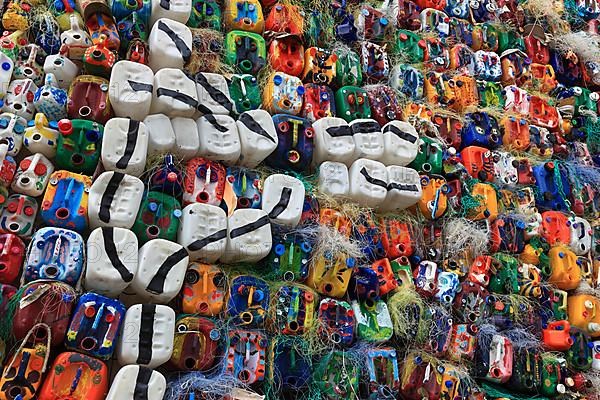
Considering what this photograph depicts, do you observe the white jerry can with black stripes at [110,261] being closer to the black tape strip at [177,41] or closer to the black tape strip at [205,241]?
the black tape strip at [205,241]

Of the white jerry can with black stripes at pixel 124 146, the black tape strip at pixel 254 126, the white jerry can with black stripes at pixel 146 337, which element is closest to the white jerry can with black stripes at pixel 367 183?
the black tape strip at pixel 254 126

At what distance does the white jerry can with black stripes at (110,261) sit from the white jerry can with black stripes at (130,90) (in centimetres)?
48

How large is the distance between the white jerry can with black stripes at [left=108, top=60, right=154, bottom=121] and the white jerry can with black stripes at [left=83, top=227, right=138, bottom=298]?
0.48 metres

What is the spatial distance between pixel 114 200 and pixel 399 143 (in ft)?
3.94

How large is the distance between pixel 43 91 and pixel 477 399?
1882 millimetres

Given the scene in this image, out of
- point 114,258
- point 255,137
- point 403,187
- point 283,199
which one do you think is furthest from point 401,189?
point 114,258

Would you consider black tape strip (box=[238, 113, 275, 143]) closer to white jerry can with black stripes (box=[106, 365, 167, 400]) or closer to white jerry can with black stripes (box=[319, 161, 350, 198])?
white jerry can with black stripes (box=[319, 161, 350, 198])

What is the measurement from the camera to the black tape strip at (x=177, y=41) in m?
2.70

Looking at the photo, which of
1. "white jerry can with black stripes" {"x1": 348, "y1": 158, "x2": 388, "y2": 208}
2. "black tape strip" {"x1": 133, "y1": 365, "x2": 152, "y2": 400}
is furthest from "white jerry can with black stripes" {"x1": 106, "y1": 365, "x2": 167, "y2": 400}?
"white jerry can with black stripes" {"x1": 348, "y1": 158, "x2": 388, "y2": 208}

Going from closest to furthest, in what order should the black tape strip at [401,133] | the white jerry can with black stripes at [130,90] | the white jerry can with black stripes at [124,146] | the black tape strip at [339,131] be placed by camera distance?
the white jerry can with black stripes at [124,146] < the white jerry can with black stripes at [130,90] < the black tape strip at [339,131] < the black tape strip at [401,133]

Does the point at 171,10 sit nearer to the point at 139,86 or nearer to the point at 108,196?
the point at 139,86

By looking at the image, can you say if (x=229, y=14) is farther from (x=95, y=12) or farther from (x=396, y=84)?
(x=396, y=84)

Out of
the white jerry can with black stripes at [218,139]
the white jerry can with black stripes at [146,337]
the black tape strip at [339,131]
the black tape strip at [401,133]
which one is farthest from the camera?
the black tape strip at [401,133]

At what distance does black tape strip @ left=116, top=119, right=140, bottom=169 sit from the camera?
235 centimetres
